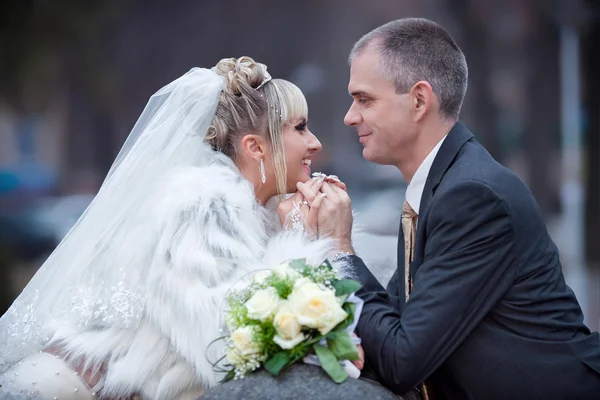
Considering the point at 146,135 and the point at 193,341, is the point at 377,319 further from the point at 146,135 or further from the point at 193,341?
the point at 146,135

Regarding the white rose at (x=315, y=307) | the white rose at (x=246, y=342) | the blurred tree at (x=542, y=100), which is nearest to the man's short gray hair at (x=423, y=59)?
the white rose at (x=315, y=307)

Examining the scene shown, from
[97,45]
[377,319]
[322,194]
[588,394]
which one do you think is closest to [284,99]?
[322,194]

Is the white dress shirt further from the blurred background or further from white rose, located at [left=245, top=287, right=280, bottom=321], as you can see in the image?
the blurred background

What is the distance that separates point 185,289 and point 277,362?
0.48 metres

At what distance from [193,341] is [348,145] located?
6336 mm

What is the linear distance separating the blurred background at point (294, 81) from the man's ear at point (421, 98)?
5091 millimetres

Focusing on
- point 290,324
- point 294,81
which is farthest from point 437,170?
point 294,81

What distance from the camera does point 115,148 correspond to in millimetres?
8695

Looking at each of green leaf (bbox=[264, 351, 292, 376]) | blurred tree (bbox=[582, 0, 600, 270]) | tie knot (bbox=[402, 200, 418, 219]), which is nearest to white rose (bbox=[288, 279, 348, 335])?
green leaf (bbox=[264, 351, 292, 376])

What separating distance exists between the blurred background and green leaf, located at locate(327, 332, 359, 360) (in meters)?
5.59

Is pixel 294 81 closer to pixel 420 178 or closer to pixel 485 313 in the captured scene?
pixel 420 178

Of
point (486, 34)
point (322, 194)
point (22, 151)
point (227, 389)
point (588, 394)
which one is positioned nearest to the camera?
point (227, 389)

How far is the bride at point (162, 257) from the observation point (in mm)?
2793

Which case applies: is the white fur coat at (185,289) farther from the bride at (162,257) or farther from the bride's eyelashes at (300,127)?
Result: the bride's eyelashes at (300,127)
